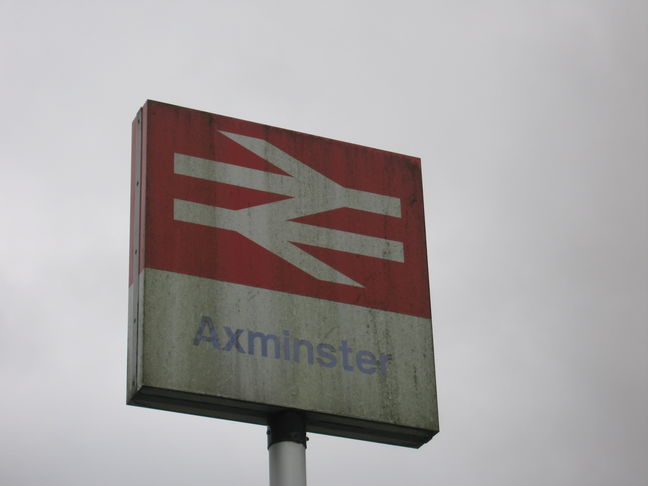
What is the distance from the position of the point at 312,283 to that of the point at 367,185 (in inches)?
62.1

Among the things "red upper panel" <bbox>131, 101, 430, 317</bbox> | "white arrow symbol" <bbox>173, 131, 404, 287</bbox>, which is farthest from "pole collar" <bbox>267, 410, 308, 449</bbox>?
"white arrow symbol" <bbox>173, 131, 404, 287</bbox>

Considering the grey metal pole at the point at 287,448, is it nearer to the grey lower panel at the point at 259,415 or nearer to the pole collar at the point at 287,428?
the pole collar at the point at 287,428

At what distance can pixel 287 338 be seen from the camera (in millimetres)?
14531

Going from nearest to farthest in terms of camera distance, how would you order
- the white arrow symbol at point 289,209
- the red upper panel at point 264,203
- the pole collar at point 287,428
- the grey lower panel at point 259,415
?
the grey lower panel at point 259,415 < the pole collar at point 287,428 < the red upper panel at point 264,203 < the white arrow symbol at point 289,209

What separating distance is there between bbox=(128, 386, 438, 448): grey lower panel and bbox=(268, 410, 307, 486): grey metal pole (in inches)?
4.7

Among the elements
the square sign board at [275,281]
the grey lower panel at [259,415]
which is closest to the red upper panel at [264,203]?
the square sign board at [275,281]

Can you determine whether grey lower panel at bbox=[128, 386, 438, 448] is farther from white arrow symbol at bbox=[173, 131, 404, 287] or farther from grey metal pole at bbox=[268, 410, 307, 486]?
white arrow symbol at bbox=[173, 131, 404, 287]

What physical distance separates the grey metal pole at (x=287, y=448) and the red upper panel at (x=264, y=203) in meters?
1.30

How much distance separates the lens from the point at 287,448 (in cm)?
1409

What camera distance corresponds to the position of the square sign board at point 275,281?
1412 centimetres

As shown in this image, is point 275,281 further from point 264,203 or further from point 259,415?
→ point 259,415

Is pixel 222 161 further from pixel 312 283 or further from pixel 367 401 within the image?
pixel 367 401

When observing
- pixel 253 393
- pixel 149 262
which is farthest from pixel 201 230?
pixel 253 393

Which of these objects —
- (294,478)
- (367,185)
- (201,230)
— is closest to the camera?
(294,478)
